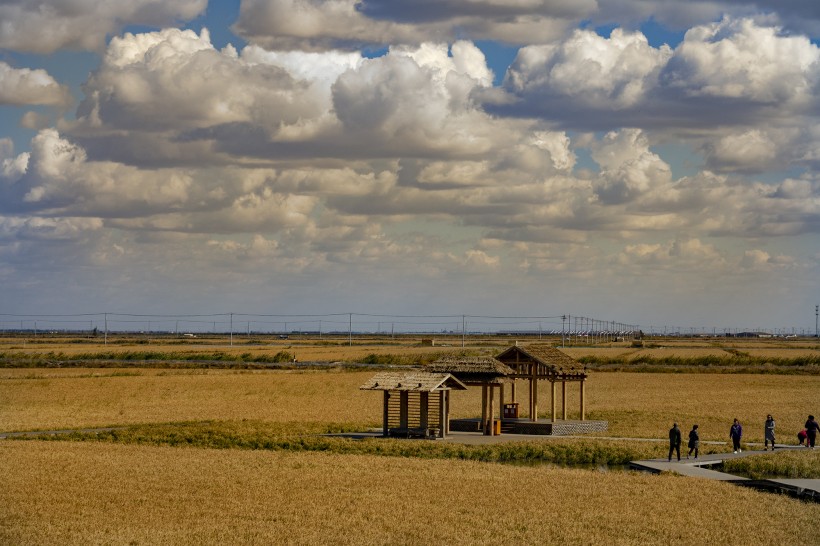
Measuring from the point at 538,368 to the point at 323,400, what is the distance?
17.7 m

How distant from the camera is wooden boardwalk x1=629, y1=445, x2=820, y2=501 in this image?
28.4 m

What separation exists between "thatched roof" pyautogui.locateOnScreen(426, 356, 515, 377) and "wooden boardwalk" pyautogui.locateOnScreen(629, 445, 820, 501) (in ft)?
31.8

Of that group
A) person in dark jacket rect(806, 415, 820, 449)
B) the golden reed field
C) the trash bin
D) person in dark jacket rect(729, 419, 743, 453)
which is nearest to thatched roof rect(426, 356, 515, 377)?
the trash bin

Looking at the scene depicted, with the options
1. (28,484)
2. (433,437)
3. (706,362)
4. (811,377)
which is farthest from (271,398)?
(706,362)

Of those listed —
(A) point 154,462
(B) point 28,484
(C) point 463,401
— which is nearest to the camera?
(B) point 28,484

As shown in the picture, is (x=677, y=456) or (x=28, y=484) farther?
(x=677, y=456)

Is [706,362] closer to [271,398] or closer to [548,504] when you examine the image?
[271,398]

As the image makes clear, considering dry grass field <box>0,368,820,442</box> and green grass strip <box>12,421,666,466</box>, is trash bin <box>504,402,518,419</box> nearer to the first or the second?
dry grass field <box>0,368,820,442</box>

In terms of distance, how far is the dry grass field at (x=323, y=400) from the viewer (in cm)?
4941

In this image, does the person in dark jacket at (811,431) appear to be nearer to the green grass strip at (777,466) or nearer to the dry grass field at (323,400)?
the green grass strip at (777,466)

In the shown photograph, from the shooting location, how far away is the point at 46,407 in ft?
181

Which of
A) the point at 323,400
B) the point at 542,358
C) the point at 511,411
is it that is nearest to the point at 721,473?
the point at 542,358

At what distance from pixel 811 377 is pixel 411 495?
6255 cm

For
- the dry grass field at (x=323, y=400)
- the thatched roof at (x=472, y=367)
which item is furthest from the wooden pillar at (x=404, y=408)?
the dry grass field at (x=323, y=400)
